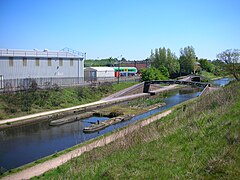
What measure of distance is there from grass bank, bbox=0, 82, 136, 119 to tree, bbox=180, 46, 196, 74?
4632 centimetres

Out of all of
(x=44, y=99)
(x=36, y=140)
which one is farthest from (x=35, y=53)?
(x=36, y=140)

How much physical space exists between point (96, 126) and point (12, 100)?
38.2 ft

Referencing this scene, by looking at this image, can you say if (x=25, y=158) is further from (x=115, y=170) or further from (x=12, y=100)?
(x=12, y=100)

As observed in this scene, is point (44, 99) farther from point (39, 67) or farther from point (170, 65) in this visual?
point (170, 65)

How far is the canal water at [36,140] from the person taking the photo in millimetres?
17316

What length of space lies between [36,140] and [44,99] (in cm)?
1185

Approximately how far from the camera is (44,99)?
32.7 meters

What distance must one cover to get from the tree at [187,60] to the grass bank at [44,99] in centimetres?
4632

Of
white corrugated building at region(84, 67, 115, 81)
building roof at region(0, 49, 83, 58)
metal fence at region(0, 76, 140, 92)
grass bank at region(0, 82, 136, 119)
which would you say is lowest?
grass bank at region(0, 82, 136, 119)

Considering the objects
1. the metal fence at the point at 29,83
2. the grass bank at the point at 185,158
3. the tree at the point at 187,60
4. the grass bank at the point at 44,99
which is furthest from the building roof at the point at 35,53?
the tree at the point at 187,60

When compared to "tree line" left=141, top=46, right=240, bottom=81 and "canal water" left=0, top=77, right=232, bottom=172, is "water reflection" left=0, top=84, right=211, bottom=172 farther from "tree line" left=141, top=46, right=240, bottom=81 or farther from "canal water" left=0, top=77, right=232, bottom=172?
"tree line" left=141, top=46, right=240, bottom=81

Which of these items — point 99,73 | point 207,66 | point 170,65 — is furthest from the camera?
point 207,66

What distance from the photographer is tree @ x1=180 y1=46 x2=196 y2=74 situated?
270 feet

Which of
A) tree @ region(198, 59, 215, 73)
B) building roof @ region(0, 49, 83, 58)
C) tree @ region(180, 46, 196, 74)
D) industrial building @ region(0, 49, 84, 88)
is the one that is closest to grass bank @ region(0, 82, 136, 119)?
industrial building @ region(0, 49, 84, 88)
